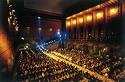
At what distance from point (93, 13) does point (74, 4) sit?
22cm

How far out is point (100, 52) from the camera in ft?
8.20

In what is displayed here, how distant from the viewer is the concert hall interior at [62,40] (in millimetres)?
2299

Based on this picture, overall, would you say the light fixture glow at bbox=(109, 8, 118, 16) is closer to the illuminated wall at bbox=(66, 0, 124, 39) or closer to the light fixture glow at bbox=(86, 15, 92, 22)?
the illuminated wall at bbox=(66, 0, 124, 39)

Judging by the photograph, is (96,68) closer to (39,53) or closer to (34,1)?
(39,53)

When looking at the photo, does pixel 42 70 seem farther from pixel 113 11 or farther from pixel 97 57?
pixel 113 11

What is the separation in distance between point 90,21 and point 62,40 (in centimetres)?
37

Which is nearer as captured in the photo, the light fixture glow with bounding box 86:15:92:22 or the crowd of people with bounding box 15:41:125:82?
the crowd of people with bounding box 15:41:125:82

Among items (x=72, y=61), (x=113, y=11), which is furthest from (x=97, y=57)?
(x=113, y=11)

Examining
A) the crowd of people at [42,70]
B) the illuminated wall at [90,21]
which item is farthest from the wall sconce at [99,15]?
the crowd of people at [42,70]

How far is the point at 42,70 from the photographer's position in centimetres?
234

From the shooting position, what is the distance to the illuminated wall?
244cm

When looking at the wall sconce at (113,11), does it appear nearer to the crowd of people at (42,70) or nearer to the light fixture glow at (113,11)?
the light fixture glow at (113,11)

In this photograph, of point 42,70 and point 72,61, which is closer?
point 42,70

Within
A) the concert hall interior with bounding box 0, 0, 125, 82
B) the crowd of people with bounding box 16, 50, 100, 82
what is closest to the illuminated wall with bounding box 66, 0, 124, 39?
the concert hall interior with bounding box 0, 0, 125, 82
